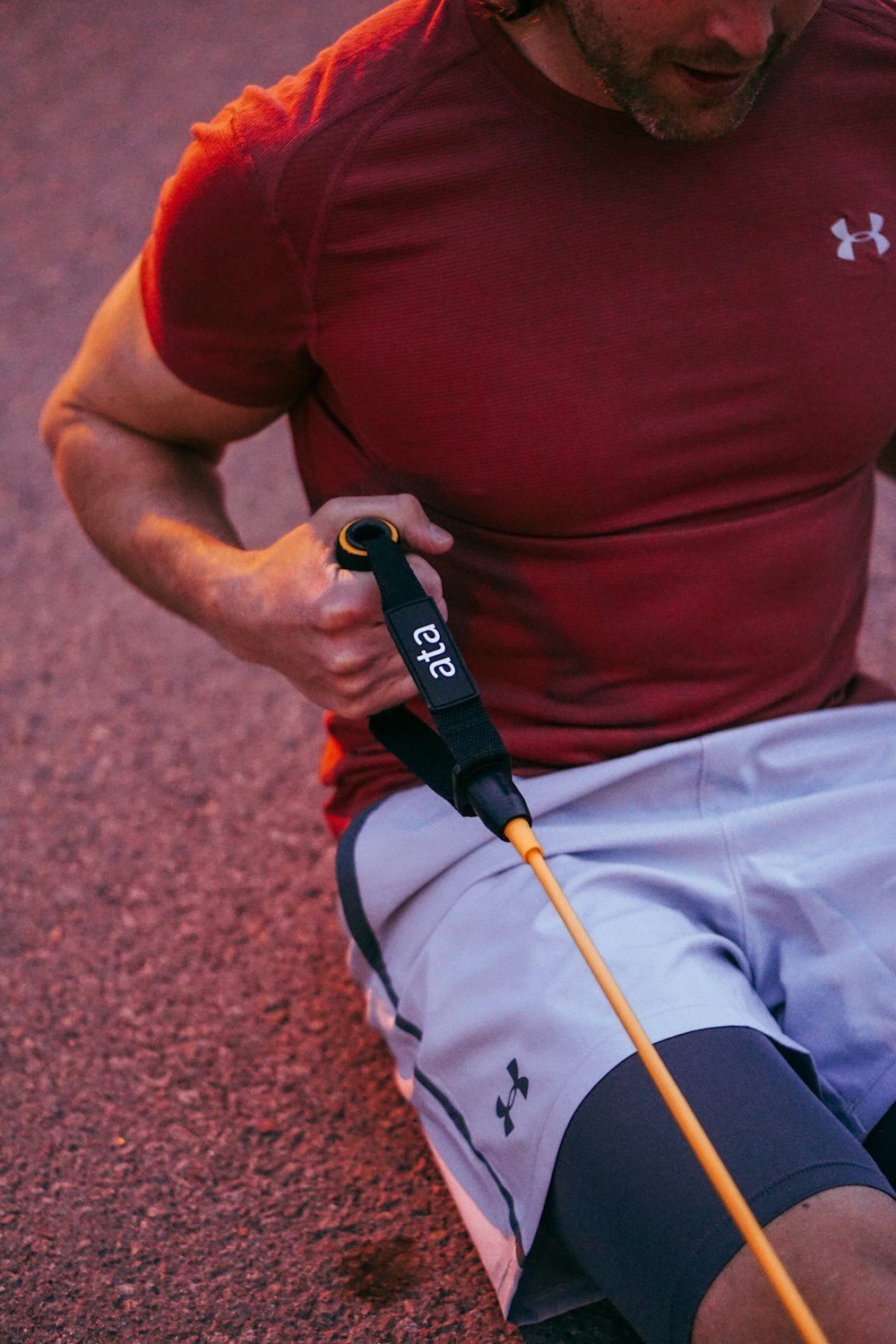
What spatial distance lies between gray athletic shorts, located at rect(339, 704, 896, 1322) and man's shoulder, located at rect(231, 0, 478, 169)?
709mm

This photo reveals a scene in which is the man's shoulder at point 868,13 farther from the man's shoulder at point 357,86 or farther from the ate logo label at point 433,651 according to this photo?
the ate logo label at point 433,651

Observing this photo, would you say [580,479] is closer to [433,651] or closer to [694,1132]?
[433,651]

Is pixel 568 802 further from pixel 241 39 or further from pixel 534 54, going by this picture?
pixel 241 39

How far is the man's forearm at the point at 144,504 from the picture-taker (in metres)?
1.61

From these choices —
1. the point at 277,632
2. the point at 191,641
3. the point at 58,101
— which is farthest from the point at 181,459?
the point at 58,101

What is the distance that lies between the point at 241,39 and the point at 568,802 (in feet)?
13.4

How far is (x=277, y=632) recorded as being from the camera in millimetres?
1420

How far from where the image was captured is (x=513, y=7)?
1.36 m

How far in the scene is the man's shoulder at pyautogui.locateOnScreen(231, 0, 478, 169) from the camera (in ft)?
4.57

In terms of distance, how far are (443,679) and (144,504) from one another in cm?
59

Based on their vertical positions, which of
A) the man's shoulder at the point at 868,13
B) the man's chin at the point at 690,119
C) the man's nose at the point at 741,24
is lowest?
the man's shoulder at the point at 868,13

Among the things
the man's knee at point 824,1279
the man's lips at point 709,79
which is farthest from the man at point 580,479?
the man's knee at point 824,1279

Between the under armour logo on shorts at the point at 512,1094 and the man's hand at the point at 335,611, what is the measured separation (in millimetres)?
378


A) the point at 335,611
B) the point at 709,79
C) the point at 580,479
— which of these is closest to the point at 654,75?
the point at 709,79
